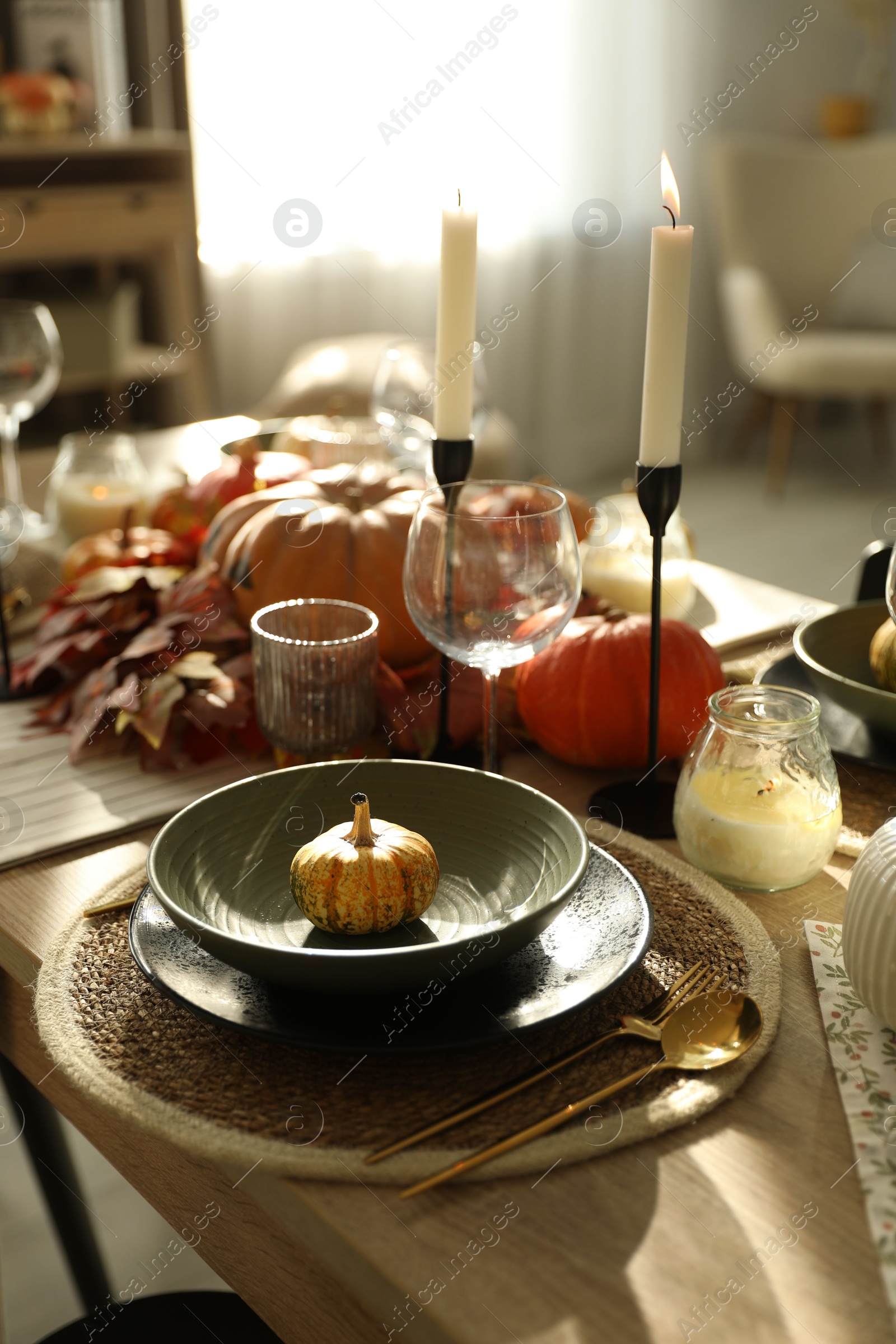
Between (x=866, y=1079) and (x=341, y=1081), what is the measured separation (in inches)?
10.0

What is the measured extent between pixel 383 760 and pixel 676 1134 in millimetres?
284

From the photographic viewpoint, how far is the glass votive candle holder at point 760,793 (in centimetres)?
73

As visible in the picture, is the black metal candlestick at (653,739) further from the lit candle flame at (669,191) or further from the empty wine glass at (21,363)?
the empty wine glass at (21,363)

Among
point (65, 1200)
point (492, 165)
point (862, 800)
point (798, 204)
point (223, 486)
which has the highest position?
point (492, 165)

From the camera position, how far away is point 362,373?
2779 mm

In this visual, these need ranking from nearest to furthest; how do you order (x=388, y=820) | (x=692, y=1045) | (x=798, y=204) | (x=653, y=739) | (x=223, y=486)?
(x=692, y=1045) → (x=388, y=820) → (x=653, y=739) → (x=223, y=486) → (x=798, y=204)

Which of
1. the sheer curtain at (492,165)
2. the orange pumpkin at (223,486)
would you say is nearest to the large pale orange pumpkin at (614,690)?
the orange pumpkin at (223,486)

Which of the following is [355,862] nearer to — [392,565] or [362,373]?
[392,565]

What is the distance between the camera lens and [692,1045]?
593mm

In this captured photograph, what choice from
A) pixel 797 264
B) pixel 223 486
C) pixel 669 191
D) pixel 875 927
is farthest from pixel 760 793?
pixel 797 264

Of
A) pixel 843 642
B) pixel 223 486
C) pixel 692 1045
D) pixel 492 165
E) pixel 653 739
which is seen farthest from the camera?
pixel 492 165

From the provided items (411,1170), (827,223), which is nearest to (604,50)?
(827,223)

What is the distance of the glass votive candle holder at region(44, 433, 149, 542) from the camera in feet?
4.44

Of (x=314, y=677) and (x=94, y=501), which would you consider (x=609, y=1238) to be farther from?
(x=94, y=501)
